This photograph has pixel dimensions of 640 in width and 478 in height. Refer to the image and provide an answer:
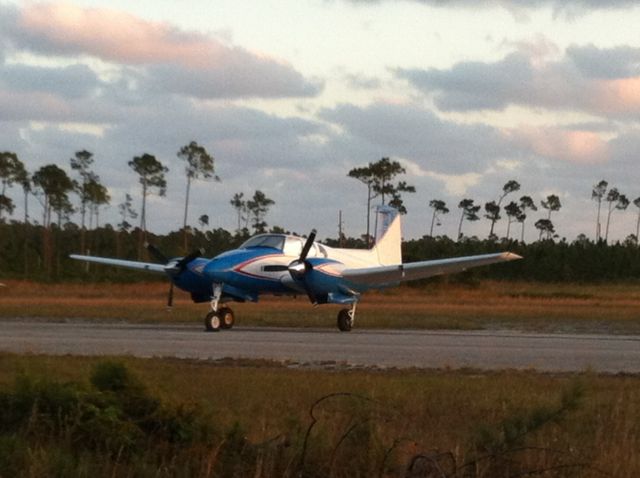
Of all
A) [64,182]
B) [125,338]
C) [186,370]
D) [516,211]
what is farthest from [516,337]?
[516,211]

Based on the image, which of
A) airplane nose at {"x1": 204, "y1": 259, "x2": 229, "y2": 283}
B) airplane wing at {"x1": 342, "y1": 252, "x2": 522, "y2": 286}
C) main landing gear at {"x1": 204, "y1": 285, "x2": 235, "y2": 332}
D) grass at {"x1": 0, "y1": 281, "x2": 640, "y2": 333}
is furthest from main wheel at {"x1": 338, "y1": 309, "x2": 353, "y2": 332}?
airplane nose at {"x1": 204, "y1": 259, "x2": 229, "y2": 283}

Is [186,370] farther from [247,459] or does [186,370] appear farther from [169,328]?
[169,328]

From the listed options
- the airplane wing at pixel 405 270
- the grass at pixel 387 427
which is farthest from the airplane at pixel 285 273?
the grass at pixel 387 427

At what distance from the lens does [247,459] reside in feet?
29.6

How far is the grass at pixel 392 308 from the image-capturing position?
36.1 m

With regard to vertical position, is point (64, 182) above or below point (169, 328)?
above

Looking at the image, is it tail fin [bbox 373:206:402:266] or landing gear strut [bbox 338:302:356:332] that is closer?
landing gear strut [bbox 338:302:356:332]

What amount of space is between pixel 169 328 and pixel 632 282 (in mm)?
51887

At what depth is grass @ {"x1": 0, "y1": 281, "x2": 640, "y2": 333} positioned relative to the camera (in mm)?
36062

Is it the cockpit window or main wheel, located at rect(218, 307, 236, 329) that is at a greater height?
the cockpit window

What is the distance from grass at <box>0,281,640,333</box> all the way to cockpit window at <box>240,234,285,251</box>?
3.10 m

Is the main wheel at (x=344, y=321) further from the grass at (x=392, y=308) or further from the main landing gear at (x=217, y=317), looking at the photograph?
the main landing gear at (x=217, y=317)

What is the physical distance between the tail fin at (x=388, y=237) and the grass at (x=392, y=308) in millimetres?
2027

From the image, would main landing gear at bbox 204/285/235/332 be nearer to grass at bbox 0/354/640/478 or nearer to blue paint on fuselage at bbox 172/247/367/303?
blue paint on fuselage at bbox 172/247/367/303
